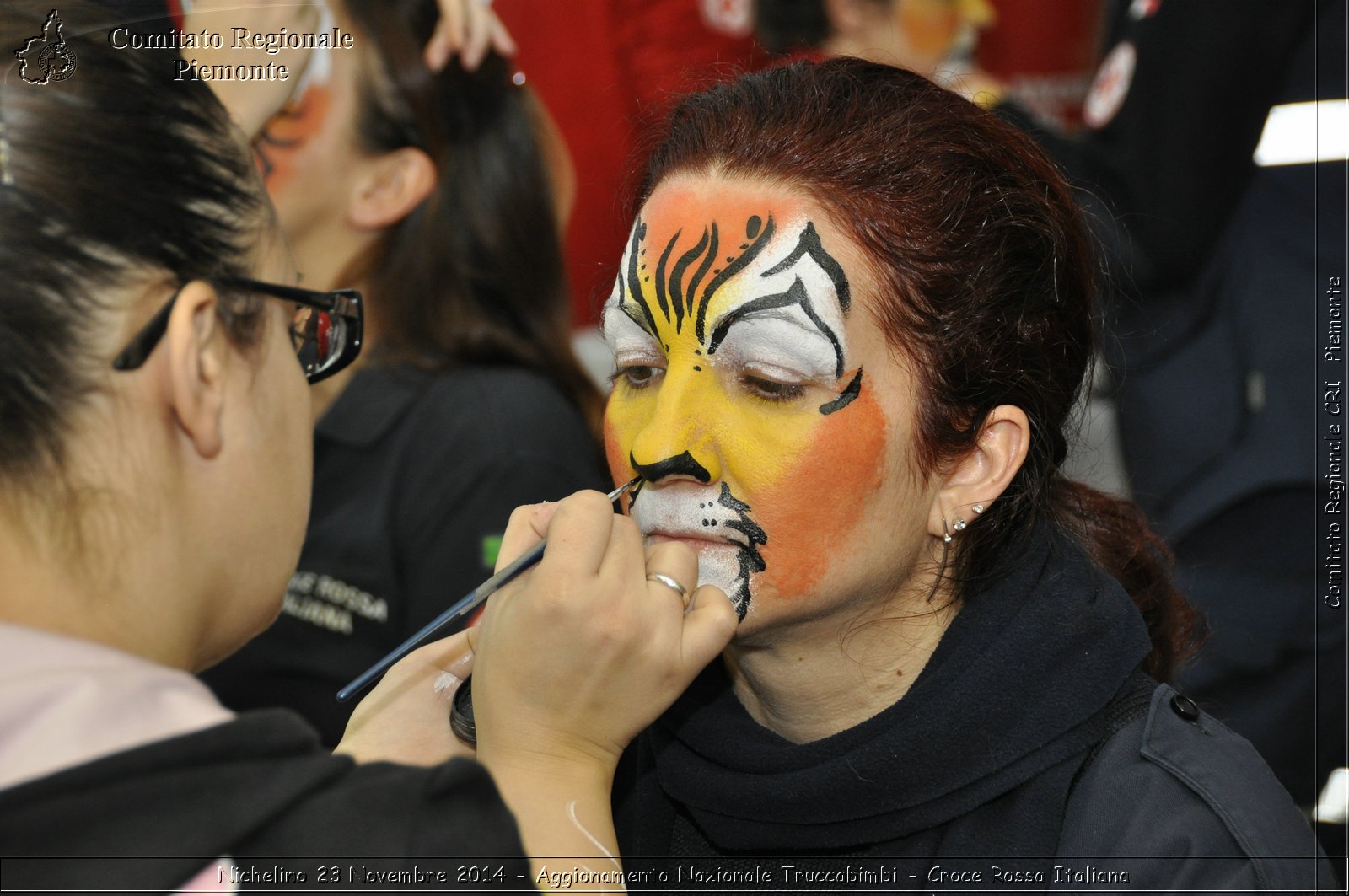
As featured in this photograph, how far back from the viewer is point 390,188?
207 centimetres

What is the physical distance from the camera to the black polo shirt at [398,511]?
182 centimetres

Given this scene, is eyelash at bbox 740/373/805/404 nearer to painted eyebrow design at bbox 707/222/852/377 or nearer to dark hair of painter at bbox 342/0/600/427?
painted eyebrow design at bbox 707/222/852/377

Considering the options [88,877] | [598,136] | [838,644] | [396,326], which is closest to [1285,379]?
[838,644]

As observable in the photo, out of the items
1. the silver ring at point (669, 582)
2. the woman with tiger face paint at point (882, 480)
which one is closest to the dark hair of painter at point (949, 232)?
the woman with tiger face paint at point (882, 480)

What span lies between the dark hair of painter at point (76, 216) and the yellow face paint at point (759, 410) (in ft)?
1.58

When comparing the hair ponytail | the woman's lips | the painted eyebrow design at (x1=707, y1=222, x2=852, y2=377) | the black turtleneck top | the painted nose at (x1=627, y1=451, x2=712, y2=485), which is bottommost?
the black turtleneck top

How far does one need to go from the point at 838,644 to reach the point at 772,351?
0.32 metres

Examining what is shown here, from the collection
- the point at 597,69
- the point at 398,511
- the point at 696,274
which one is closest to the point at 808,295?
the point at 696,274

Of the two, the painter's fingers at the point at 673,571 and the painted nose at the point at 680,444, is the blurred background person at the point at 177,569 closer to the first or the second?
the painter's fingers at the point at 673,571

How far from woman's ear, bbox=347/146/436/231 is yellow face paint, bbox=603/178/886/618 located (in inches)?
37.9

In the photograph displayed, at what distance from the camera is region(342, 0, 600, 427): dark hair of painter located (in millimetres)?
2029

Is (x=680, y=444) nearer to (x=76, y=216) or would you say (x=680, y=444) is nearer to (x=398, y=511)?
(x=76, y=216)

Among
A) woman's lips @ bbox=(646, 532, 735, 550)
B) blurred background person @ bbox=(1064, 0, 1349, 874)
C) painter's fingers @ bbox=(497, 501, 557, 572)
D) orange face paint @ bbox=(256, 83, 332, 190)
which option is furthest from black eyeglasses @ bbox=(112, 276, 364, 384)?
blurred background person @ bbox=(1064, 0, 1349, 874)

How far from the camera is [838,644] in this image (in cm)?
129
